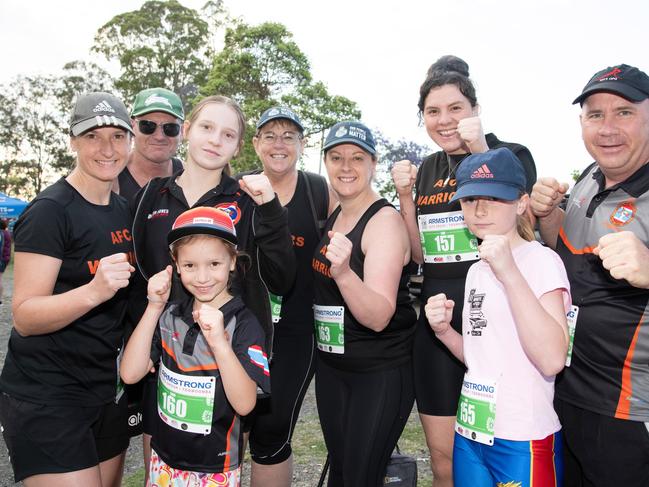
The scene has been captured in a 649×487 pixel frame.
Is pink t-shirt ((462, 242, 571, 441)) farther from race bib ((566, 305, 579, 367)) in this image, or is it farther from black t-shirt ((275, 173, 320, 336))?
black t-shirt ((275, 173, 320, 336))

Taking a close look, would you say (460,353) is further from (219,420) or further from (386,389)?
(219,420)

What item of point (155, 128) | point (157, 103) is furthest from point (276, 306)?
point (157, 103)

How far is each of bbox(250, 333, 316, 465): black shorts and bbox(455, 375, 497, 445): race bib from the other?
1.27 meters

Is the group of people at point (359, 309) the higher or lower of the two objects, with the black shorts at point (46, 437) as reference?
higher

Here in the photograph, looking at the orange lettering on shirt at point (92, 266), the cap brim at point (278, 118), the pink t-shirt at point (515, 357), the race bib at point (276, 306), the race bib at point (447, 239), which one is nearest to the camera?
the pink t-shirt at point (515, 357)

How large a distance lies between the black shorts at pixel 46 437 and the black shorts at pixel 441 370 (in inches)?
69.3

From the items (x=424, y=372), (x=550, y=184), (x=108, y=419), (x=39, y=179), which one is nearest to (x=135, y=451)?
(x=108, y=419)

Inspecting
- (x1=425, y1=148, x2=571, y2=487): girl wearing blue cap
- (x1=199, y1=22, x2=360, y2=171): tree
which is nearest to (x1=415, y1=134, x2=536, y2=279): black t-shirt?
(x1=425, y1=148, x2=571, y2=487): girl wearing blue cap

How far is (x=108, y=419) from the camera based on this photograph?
269 cm

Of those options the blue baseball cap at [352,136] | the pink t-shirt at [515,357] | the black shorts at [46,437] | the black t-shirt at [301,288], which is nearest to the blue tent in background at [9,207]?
the black t-shirt at [301,288]

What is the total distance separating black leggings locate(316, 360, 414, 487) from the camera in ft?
9.06

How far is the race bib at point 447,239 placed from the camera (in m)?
2.88

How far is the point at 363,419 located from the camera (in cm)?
278

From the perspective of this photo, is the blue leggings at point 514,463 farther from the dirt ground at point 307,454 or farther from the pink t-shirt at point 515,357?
the dirt ground at point 307,454
